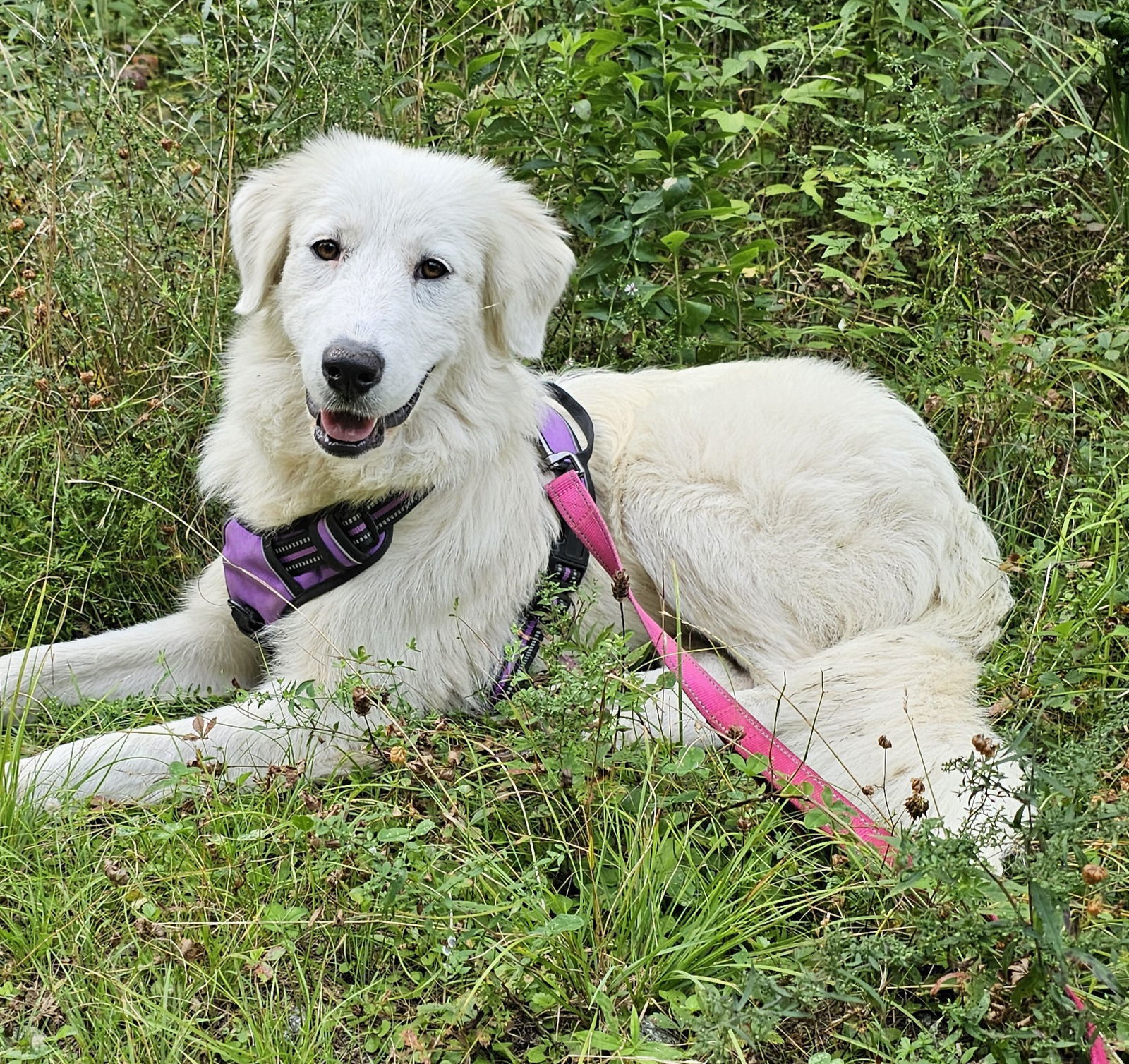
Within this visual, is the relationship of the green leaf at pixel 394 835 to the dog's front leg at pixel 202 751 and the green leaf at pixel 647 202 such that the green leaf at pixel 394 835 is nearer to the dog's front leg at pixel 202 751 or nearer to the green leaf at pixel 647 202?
the dog's front leg at pixel 202 751

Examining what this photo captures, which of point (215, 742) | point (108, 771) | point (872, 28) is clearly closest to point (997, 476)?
point (872, 28)

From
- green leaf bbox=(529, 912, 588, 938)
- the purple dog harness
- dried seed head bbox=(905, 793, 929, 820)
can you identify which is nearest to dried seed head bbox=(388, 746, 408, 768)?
green leaf bbox=(529, 912, 588, 938)

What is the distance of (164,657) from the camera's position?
328 cm

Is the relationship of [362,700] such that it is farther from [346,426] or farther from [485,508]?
[485,508]

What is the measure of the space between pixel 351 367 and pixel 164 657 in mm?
1201

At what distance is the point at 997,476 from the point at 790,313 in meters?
1.10

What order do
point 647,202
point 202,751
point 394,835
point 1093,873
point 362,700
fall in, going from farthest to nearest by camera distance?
1. point 647,202
2. point 202,751
3. point 362,700
4. point 394,835
5. point 1093,873

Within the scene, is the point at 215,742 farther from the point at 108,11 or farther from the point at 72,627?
the point at 108,11

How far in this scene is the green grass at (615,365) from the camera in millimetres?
2119

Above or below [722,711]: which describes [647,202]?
above

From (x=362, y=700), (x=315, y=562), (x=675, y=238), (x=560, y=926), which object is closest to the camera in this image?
(x=560, y=926)

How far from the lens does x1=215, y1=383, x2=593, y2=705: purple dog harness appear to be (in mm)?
3037

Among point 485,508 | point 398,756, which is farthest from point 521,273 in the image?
point 398,756

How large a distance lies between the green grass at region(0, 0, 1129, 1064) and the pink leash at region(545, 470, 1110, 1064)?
94mm
